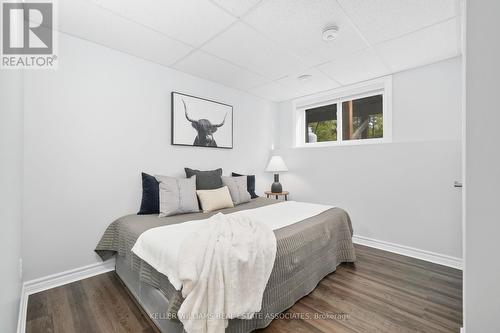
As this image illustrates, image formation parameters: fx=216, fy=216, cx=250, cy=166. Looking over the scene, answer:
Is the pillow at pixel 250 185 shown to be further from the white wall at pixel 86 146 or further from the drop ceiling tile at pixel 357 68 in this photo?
the drop ceiling tile at pixel 357 68

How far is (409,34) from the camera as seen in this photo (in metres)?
2.09

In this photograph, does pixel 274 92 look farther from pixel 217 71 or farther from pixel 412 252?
pixel 412 252

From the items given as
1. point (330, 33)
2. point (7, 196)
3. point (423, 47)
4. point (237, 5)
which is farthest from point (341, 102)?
point (7, 196)

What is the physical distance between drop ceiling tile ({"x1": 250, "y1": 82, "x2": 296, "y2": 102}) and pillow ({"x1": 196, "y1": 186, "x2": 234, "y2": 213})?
6.14ft

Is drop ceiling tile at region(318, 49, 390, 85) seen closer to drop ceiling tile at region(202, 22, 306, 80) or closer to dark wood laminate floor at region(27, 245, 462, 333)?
drop ceiling tile at region(202, 22, 306, 80)

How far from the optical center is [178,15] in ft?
6.00

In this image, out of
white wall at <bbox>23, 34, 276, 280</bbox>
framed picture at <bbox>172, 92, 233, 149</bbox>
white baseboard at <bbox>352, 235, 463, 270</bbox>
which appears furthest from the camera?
framed picture at <bbox>172, 92, 233, 149</bbox>

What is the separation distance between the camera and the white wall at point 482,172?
30.1 inches

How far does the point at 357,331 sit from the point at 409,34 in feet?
8.55

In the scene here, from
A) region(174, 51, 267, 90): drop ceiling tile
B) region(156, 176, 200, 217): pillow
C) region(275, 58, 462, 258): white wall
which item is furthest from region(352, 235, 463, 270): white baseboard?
region(174, 51, 267, 90): drop ceiling tile

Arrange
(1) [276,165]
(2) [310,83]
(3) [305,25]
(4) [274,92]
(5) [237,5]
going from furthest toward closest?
1. (1) [276,165]
2. (4) [274,92]
3. (2) [310,83]
4. (3) [305,25]
5. (5) [237,5]

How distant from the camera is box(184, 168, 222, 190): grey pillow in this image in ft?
8.88

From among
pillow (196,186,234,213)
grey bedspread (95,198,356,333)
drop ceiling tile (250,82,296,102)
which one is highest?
drop ceiling tile (250,82,296,102)

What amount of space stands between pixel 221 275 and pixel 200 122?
2304 mm
